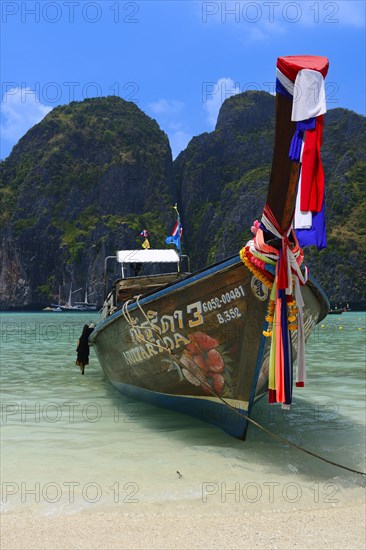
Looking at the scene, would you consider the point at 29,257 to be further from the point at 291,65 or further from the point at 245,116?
the point at 291,65

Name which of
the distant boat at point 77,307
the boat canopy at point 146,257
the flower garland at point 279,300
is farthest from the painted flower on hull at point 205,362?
the distant boat at point 77,307

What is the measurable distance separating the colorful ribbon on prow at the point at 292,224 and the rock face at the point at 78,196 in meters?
99.5

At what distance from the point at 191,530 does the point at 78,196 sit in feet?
429

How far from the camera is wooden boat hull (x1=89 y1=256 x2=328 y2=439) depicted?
5895mm

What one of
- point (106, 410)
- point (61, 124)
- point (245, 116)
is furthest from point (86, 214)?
point (106, 410)

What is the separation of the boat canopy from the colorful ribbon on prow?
5.44 metres

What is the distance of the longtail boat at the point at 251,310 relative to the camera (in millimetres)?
4262

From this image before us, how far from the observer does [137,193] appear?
131125 mm

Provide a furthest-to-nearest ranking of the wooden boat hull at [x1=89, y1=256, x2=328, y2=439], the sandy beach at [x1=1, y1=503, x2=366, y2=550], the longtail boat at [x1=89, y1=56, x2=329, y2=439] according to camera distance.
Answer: the wooden boat hull at [x1=89, y1=256, x2=328, y2=439] → the longtail boat at [x1=89, y1=56, x2=329, y2=439] → the sandy beach at [x1=1, y1=503, x2=366, y2=550]

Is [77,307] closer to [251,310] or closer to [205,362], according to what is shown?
[205,362]

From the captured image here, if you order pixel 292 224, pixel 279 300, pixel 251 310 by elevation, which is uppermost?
pixel 292 224

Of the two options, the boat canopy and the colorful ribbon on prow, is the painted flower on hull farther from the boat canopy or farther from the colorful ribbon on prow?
the boat canopy

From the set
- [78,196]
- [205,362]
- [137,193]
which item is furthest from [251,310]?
[78,196]

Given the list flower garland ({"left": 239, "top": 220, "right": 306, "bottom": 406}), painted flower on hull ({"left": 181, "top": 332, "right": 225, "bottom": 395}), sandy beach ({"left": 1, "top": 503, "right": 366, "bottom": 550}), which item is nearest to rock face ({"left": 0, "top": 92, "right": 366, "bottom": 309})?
painted flower on hull ({"left": 181, "top": 332, "right": 225, "bottom": 395})
